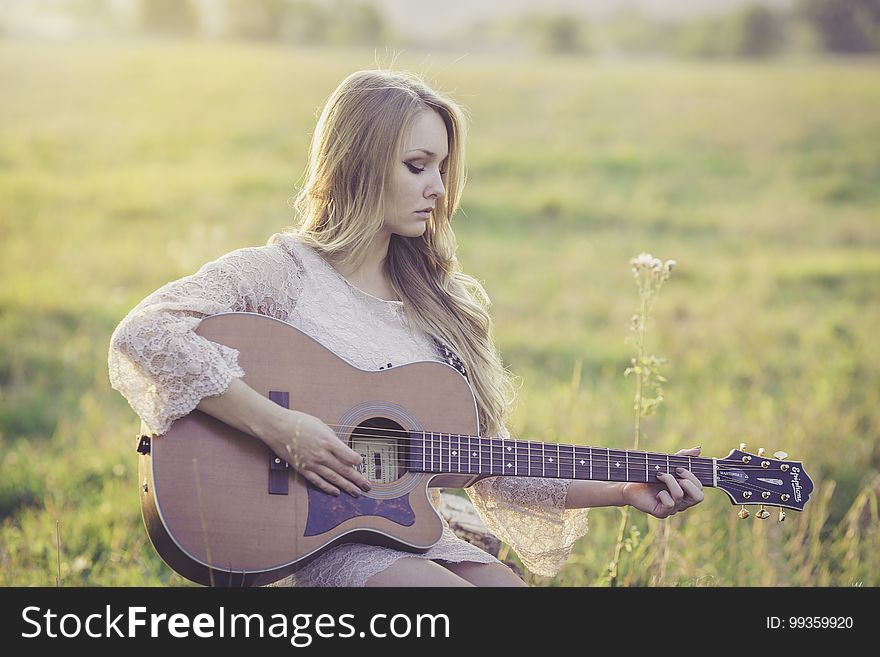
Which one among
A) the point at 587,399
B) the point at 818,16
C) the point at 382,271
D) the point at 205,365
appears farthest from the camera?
the point at 818,16

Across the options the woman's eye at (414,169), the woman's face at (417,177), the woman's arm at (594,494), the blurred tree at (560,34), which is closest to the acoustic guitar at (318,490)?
the woman's arm at (594,494)

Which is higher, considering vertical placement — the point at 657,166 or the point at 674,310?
the point at 657,166

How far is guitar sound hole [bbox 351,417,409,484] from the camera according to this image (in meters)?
2.88

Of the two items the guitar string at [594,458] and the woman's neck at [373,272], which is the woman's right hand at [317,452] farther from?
the woman's neck at [373,272]

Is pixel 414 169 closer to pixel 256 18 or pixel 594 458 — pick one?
pixel 594 458

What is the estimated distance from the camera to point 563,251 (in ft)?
35.4

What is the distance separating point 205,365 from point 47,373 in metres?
4.56

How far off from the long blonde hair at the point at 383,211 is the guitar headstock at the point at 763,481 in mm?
762

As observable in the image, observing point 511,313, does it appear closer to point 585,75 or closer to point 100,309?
point 100,309

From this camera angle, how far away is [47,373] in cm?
675

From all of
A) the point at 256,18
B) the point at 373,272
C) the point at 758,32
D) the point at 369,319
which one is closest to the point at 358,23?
the point at 256,18

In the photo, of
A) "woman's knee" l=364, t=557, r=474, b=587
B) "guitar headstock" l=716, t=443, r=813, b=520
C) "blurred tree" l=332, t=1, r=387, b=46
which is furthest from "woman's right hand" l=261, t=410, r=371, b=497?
"blurred tree" l=332, t=1, r=387, b=46

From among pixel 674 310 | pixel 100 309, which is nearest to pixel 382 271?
pixel 100 309

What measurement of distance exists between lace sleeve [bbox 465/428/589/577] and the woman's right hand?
733 mm
